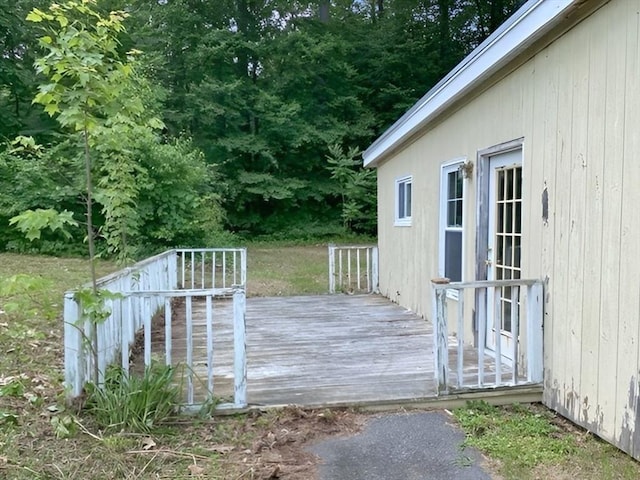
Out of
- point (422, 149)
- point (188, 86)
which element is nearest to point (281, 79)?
point (188, 86)

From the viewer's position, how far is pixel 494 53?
3900 mm

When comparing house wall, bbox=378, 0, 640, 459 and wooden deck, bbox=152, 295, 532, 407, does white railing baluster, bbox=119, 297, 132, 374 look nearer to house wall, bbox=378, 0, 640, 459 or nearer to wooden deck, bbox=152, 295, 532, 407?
wooden deck, bbox=152, 295, 532, 407

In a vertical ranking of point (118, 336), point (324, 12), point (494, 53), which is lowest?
point (118, 336)

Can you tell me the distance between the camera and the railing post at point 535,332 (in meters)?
3.49

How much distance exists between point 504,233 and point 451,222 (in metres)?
1.20

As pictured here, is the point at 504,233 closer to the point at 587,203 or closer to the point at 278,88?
the point at 587,203

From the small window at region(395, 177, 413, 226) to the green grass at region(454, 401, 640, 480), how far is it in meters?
3.94

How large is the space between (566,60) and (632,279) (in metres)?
1.50

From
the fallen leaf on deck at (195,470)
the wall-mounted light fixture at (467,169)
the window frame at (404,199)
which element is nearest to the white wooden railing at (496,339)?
the wall-mounted light fixture at (467,169)

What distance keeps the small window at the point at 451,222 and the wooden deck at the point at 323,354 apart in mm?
710

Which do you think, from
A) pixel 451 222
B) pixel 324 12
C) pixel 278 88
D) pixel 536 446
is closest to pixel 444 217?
pixel 451 222

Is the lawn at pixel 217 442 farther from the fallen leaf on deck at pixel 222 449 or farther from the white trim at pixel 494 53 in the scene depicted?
the white trim at pixel 494 53

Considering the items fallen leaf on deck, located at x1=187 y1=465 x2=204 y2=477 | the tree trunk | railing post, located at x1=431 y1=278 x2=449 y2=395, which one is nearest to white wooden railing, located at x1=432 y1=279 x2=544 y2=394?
railing post, located at x1=431 y1=278 x2=449 y2=395

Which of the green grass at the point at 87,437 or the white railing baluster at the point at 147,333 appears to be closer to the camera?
the green grass at the point at 87,437
